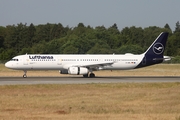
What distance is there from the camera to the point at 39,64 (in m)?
52.8

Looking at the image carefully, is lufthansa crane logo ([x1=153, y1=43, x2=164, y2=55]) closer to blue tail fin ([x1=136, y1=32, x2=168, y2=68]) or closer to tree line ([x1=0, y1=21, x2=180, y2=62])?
blue tail fin ([x1=136, y1=32, x2=168, y2=68])

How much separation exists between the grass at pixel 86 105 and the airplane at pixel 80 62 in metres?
19.6

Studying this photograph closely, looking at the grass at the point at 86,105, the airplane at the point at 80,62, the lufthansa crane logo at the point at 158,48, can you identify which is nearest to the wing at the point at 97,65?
the airplane at the point at 80,62

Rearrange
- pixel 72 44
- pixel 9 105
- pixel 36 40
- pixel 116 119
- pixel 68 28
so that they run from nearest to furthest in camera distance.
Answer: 1. pixel 116 119
2. pixel 9 105
3. pixel 72 44
4. pixel 36 40
5. pixel 68 28

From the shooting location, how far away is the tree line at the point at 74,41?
379ft

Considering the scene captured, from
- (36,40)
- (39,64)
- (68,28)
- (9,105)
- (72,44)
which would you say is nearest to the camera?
(9,105)

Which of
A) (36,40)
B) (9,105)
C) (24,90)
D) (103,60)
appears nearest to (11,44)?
(36,40)

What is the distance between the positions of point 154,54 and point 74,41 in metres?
60.9

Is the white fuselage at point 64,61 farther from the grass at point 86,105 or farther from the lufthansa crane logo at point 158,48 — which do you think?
the grass at point 86,105

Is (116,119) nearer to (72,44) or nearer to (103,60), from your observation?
(103,60)

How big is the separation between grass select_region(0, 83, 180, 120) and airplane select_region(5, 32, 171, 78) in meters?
19.6

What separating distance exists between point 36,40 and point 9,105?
131m

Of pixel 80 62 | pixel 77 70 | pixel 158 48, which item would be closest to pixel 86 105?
pixel 77 70

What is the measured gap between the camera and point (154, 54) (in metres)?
57.9
